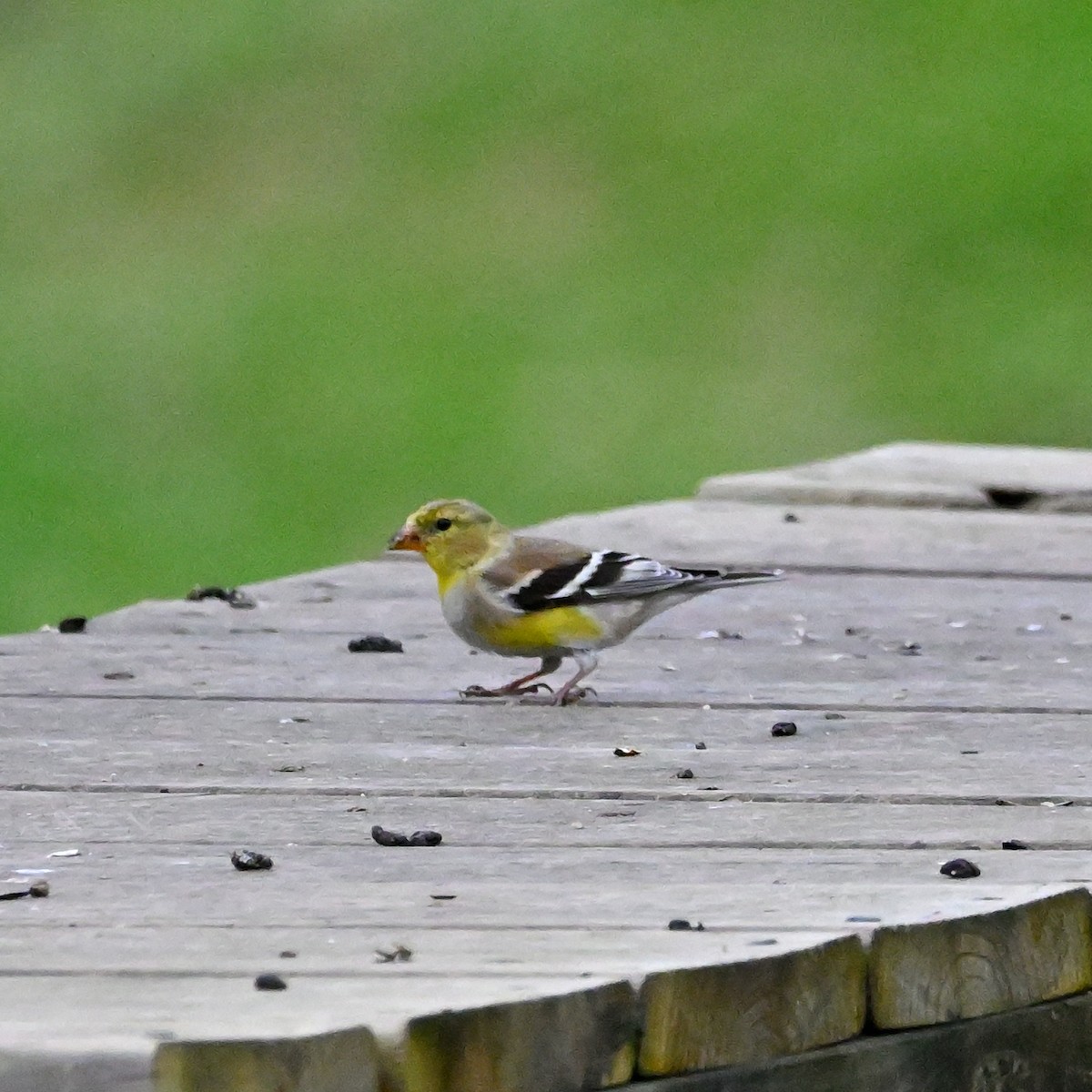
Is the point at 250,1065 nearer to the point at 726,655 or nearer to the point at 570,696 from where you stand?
the point at 570,696

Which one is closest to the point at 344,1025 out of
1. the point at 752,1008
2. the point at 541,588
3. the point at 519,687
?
the point at 752,1008

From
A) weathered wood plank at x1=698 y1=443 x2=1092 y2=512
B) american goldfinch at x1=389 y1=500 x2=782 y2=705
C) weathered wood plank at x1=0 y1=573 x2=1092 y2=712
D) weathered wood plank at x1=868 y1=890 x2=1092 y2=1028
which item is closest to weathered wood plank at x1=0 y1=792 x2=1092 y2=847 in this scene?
weathered wood plank at x1=868 y1=890 x2=1092 y2=1028

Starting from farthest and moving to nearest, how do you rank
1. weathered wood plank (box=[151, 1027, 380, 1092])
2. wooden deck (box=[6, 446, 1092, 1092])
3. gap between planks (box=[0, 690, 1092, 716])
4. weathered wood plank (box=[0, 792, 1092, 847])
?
gap between planks (box=[0, 690, 1092, 716]), weathered wood plank (box=[0, 792, 1092, 847]), wooden deck (box=[6, 446, 1092, 1092]), weathered wood plank (box=[151, 1027, 380, 1092])

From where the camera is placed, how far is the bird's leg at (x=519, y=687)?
16.2 ft

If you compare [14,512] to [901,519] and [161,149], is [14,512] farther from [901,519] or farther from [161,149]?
[901,519]

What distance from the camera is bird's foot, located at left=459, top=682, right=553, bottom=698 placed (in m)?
4.94

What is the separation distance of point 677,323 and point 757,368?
0.88 m

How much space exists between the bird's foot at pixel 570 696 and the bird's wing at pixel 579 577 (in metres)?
0.37

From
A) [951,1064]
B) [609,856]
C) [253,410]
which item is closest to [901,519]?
[609,856]

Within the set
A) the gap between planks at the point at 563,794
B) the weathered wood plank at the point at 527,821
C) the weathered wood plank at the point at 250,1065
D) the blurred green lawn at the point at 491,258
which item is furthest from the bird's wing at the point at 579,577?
the blurred green lawn at the point at 491,258

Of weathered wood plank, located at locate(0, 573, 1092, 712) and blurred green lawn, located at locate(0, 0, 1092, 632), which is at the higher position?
blurred green lawn, located at locate(0, 0, 1092, 632)

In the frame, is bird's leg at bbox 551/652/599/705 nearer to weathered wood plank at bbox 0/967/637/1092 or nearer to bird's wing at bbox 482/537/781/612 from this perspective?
bird's wing at bbox 482/537/781/612

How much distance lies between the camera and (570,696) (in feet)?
16.4

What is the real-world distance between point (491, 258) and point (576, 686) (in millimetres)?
14591
